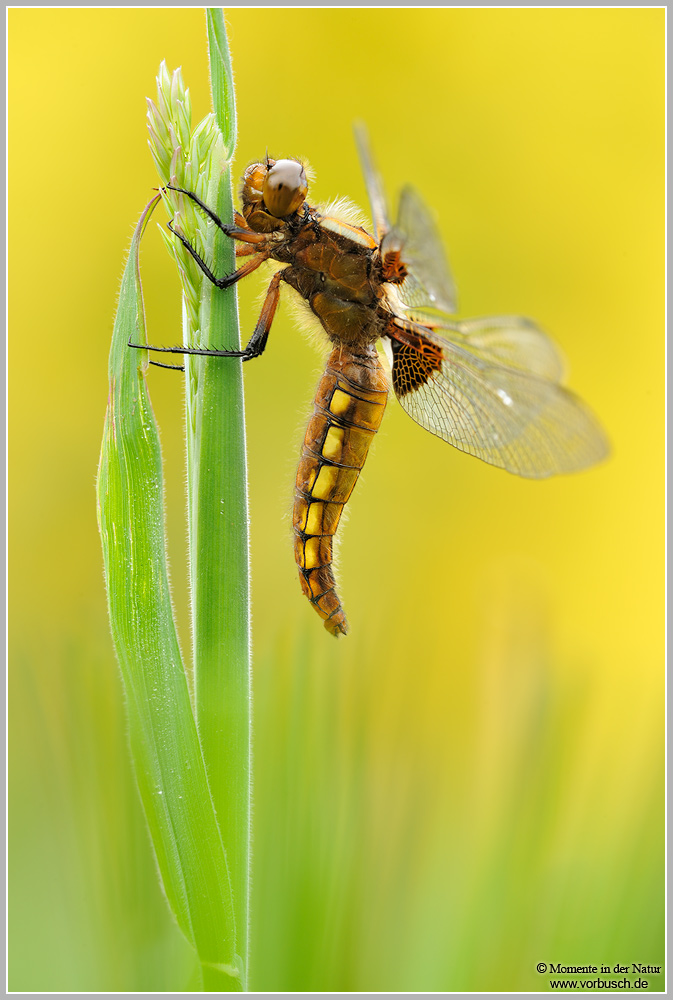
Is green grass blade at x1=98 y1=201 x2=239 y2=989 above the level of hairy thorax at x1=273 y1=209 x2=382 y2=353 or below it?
below

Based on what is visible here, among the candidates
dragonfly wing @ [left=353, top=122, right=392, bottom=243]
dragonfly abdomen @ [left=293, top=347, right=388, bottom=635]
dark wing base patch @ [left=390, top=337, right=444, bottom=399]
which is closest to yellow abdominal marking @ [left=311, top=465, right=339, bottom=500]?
dragonfly abdomen @ [left=293, top=347, right=388, bottom=635]

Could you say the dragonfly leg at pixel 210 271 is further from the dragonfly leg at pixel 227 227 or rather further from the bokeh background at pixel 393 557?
the bokeh background at pixel 393 557

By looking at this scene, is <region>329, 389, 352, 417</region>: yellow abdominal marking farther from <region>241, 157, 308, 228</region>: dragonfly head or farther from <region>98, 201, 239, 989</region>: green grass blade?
<region>98, 201, 239, 989</region>: green grass blade

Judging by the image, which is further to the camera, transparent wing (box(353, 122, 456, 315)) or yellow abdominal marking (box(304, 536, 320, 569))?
yellow abdominal marking (box(304, 536, 320, 569))

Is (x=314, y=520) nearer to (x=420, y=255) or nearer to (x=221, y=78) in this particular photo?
(x=420, y=255)

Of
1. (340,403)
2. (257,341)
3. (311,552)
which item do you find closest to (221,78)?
(257,341)

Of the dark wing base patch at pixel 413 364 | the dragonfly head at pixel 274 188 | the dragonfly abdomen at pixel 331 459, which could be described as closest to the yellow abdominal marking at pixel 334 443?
the dragonfly abdomen at pixel 331 459

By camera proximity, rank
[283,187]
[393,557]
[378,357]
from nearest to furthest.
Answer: [283,187] → [378,357] → [393,557]
